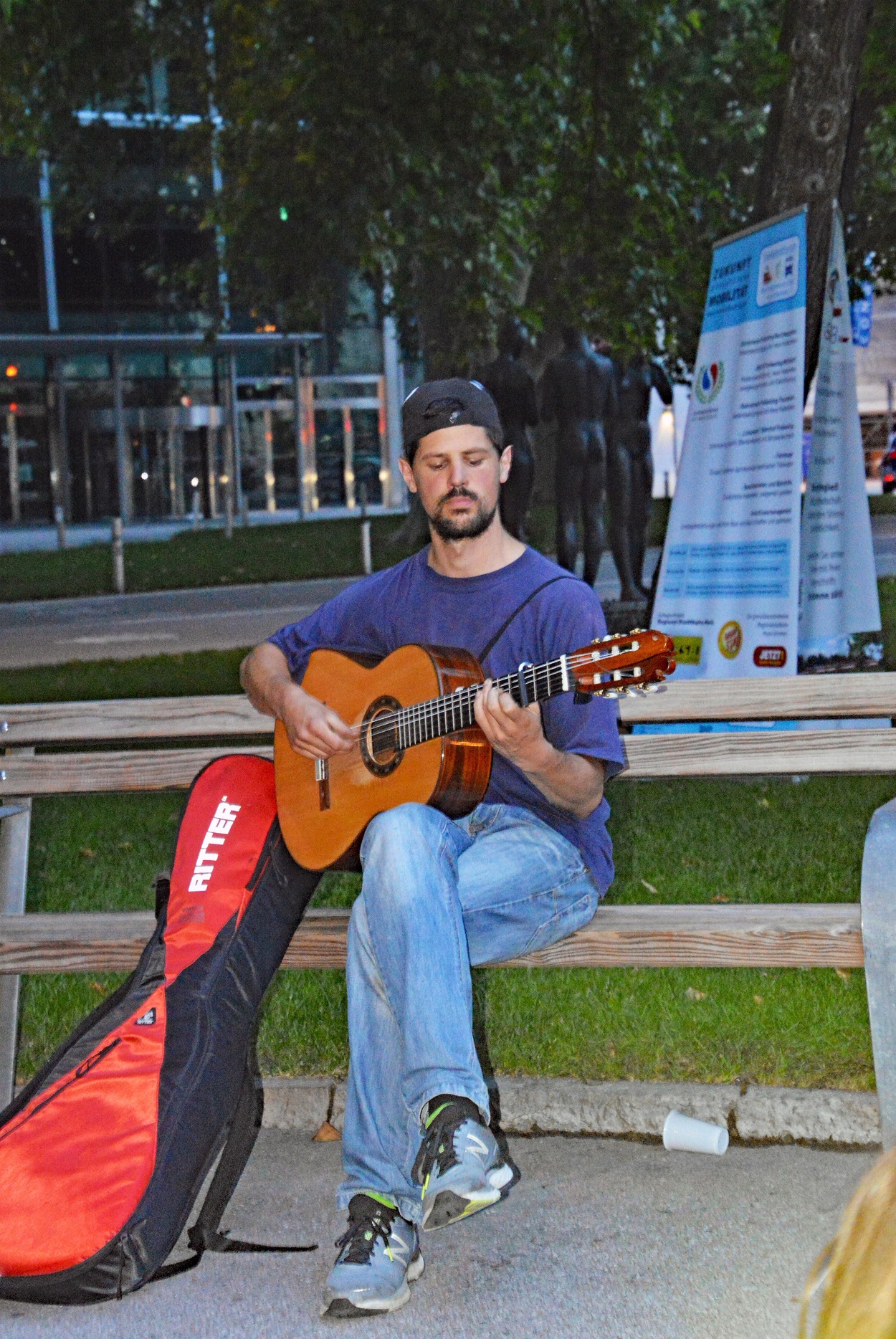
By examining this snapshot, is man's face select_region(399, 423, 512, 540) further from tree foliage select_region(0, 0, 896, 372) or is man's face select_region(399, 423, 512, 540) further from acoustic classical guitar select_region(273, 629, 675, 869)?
tree foliage select_region(0, 0, 896, 372)

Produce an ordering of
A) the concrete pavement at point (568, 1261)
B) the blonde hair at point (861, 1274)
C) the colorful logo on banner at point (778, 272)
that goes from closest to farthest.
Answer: the blonde hair at point (861, 1274)
the concrete pavement at point (568, 1261)
the colorful logo on banner at point (778, 272)

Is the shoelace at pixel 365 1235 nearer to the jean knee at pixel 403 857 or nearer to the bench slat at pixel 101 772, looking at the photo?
the jean knee at pixel 403 857

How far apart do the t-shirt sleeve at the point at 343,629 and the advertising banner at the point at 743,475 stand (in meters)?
2.80

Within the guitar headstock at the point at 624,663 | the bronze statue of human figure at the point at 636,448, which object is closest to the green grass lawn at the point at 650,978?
the guitar headstock at the point at 624,663

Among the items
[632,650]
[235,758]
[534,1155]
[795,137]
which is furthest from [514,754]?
[795,137]

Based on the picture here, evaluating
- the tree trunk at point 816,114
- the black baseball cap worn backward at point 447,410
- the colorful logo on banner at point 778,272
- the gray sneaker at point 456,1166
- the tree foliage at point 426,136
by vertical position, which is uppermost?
the tree foliage at point 426,136

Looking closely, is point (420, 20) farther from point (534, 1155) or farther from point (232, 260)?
point (534, 1155)

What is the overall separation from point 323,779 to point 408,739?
28 centimetres

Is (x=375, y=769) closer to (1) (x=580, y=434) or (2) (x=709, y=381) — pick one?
(2) (x=709, y=381)

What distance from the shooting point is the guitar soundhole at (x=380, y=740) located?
3.26m

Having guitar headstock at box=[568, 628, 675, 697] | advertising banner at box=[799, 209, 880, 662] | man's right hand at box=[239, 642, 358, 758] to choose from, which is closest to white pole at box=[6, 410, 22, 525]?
advertising banner at box=[799, 209, 880, 662]

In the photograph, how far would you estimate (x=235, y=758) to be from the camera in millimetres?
3523

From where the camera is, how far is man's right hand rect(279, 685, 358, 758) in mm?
3363

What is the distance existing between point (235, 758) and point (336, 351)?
3514 cm
